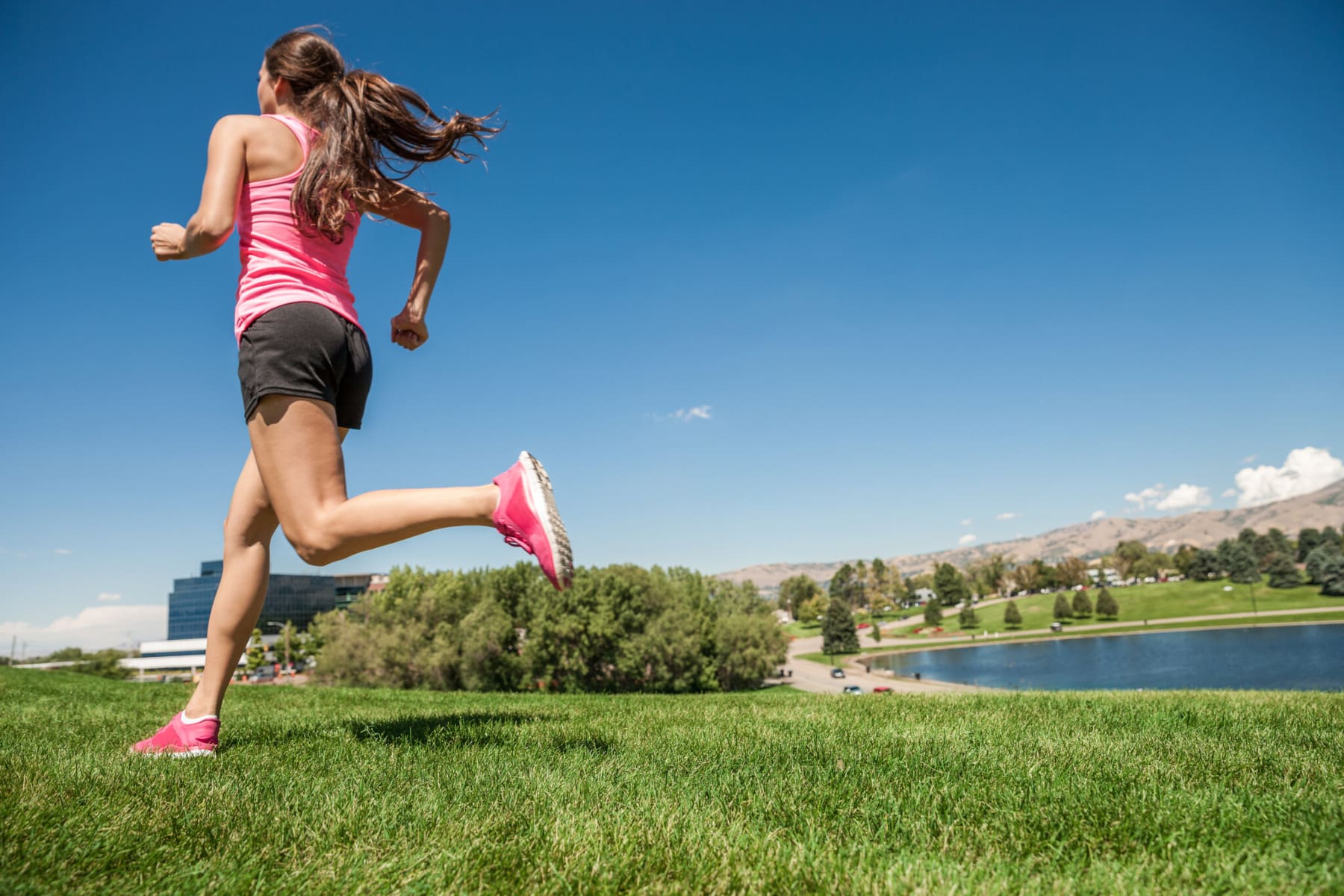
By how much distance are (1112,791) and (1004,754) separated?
62cm

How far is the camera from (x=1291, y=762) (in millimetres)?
2344

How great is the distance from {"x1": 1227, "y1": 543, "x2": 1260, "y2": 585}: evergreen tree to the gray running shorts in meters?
144

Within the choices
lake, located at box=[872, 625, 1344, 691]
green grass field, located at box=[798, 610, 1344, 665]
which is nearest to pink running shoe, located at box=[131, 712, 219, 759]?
lake, located at box=[872, 625, 1344, 691]

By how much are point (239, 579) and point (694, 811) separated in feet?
7.66

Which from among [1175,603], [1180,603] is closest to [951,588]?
[1175,603]

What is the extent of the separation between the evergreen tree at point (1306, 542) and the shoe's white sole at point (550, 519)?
165 m

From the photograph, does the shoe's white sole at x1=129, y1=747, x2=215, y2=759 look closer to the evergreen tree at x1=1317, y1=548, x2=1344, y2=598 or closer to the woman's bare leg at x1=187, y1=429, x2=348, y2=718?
the woman's bare leg at x1=187, y1=429, x2=348, y2=718

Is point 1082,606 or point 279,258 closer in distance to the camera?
point 279,258

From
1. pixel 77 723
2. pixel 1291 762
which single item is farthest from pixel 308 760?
pixel 1291 762

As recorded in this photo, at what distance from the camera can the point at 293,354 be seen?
262cm

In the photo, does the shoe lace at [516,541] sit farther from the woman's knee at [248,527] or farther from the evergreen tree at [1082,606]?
the evergreen tree at [1082,606]

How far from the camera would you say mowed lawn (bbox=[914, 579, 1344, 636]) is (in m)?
101

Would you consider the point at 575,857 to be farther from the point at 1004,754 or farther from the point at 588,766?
the point at 1004,754

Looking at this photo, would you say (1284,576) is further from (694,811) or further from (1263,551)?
(694,811)
